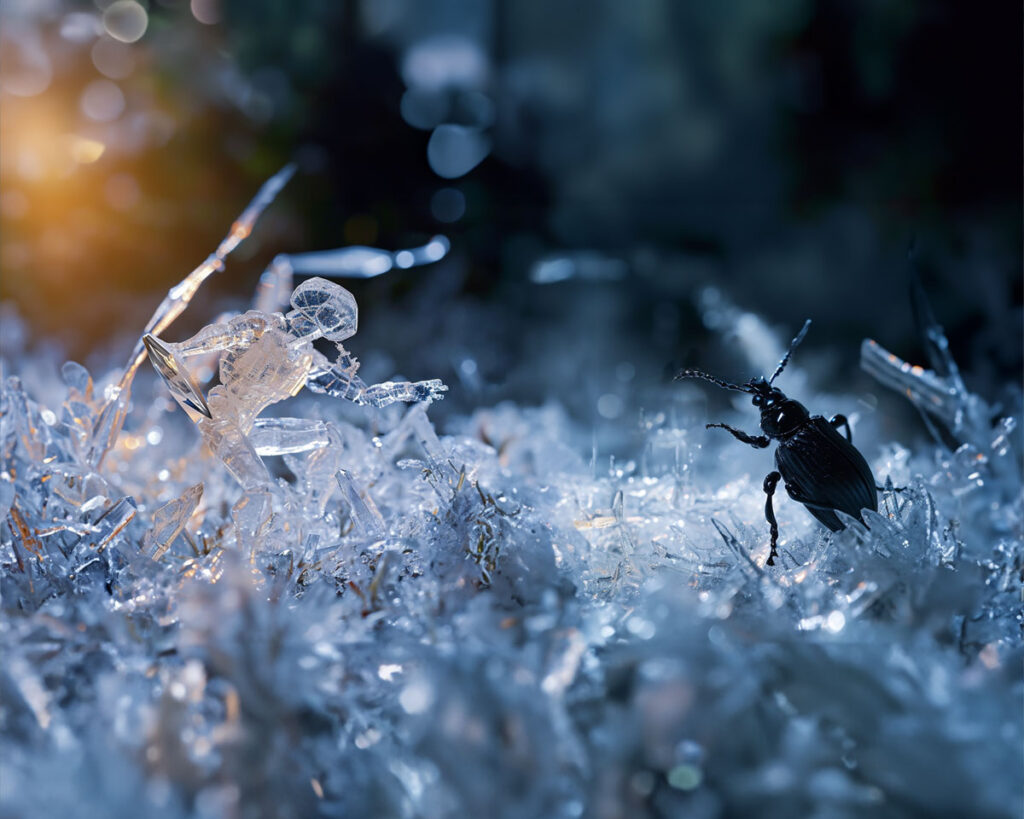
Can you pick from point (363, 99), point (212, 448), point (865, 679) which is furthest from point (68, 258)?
point (865, 679)

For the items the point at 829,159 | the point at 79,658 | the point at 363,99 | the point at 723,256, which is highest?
the point at 79,658

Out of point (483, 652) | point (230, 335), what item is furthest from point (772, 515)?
point (230, 335)

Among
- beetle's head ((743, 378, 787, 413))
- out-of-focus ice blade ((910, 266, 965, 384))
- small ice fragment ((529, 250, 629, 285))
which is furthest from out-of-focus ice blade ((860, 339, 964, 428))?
small ice fragment ((529, 250, 629, 285))

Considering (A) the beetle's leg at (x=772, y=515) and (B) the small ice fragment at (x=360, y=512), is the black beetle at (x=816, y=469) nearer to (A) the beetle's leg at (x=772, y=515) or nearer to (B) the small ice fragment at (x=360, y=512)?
(A) the beetle's leg at (x=772, y=515)

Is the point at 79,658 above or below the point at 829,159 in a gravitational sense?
above

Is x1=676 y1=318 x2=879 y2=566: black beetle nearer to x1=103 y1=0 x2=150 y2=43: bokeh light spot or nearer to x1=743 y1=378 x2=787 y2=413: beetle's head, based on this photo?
x1=743 y1=378 x2=787 y2=413: beetle's head

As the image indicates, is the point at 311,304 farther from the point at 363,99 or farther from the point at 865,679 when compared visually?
the point at 363,99

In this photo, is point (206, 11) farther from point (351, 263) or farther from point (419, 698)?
point (419, 698)
